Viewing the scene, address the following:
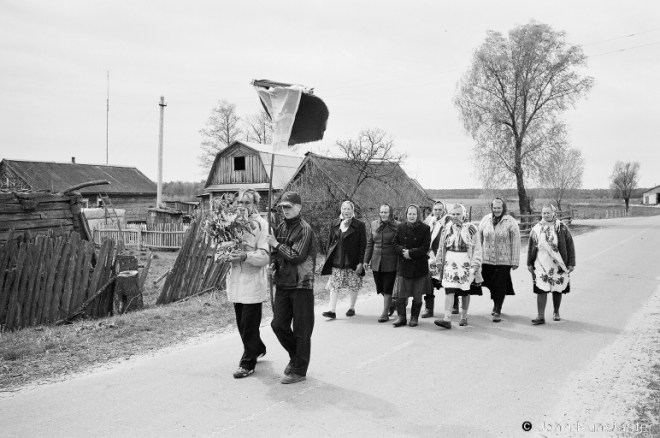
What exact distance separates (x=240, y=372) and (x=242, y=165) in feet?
115

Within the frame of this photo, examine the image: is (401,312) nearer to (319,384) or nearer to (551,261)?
(551,261)

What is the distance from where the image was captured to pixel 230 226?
5.27 m

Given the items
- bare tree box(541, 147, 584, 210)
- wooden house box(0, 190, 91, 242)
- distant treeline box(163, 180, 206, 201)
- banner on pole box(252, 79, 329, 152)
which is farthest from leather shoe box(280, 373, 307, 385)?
distant treeline box(163, 180, 206, 201)

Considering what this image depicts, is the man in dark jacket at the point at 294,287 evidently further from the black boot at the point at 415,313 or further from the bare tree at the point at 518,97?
the bare tree at the point at 518,97

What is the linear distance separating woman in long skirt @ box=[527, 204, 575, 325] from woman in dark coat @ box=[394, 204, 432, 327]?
69.8 inches

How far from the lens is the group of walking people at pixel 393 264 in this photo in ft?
17.8

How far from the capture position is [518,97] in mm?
35281

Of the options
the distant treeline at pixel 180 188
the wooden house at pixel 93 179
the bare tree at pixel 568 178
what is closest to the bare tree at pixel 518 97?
the bare tree at pixel 568 178

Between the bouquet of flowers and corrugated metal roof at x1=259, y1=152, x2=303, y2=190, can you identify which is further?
corrugated metal roof at x1=259, y1=152, x2=303, y2=190

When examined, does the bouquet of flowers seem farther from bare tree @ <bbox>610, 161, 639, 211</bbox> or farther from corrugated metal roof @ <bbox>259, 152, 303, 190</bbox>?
bare tree @ <bbox>610, 161, 639, 211</bbox>

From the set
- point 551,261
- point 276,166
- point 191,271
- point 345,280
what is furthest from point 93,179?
point 551,261

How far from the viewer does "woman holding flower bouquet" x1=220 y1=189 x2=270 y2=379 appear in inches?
212

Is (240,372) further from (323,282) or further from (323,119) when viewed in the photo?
(323,282)

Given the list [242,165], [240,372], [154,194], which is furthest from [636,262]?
[154,194]
